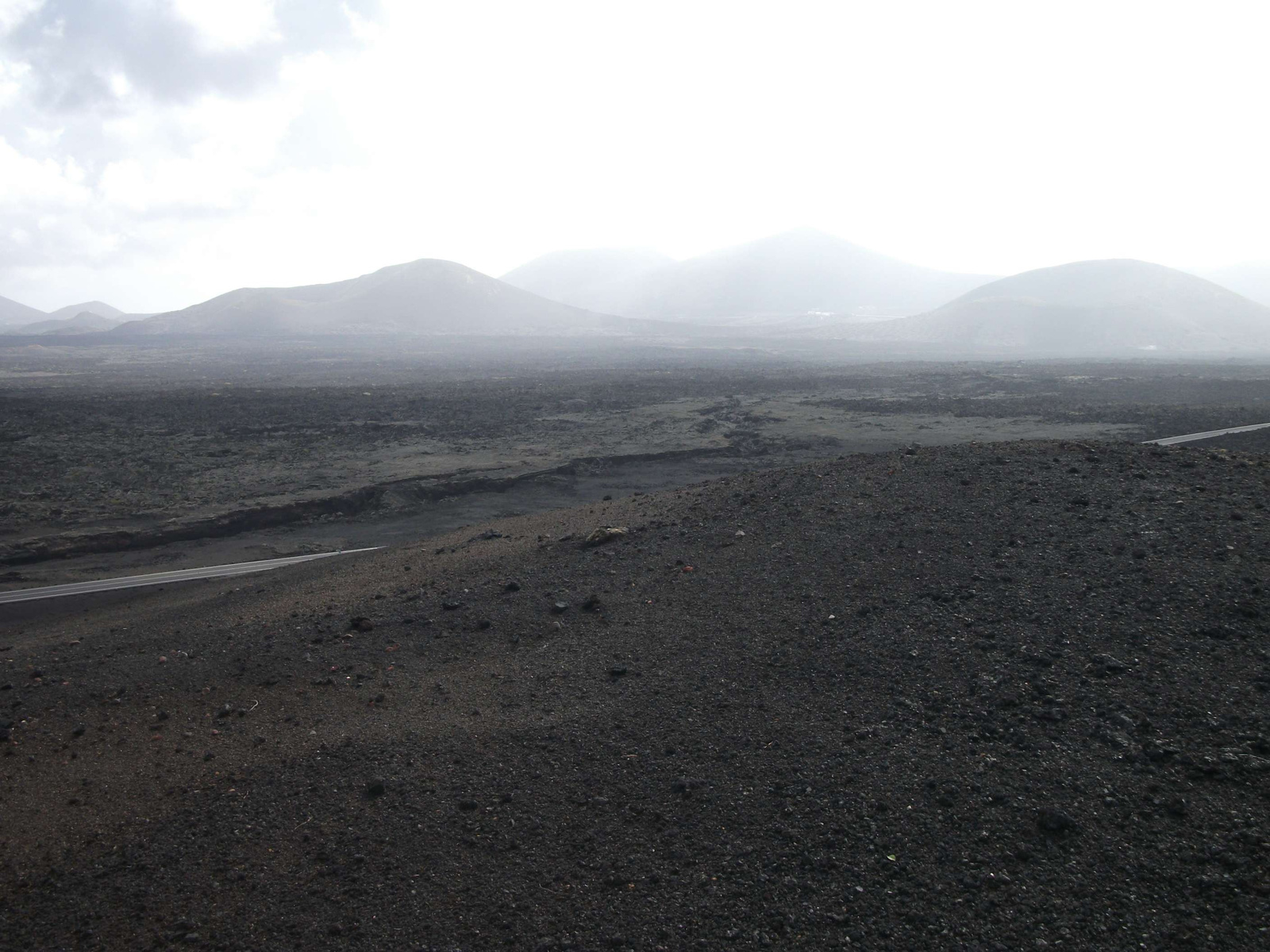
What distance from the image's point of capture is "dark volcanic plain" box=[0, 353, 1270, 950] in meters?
4.65

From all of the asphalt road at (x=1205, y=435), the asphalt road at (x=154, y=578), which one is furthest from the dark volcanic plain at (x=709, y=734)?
the asphalt road at (x=1205, y=435)

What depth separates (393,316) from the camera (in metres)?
181

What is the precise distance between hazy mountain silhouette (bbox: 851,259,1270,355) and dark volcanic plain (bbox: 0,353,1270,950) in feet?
383

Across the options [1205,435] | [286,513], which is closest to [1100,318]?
[1205,435]

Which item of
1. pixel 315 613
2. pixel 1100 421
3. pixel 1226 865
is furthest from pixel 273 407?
pixel 1226 865

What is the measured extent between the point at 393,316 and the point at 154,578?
17739 centimetres

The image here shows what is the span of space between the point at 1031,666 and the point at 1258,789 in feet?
6.04

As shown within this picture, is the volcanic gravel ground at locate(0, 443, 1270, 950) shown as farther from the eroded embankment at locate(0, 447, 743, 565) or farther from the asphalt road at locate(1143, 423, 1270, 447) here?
the asphalt road at locate(1143, 423, 1270, 447)

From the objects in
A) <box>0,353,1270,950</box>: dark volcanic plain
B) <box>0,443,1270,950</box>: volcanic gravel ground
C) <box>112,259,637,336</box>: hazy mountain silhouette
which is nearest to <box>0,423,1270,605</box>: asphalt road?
<box>0,353,1270,950</box>: dark volcanic plain

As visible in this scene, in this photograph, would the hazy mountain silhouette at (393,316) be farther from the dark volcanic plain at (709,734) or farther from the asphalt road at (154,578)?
the dark volcanic plain at (709,734)

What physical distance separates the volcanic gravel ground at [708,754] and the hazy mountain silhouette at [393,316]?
6590 inches

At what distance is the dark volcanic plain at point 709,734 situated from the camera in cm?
465

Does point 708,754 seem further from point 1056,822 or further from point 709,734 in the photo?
point 1056,822

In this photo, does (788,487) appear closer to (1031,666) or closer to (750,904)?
(1031,666)
